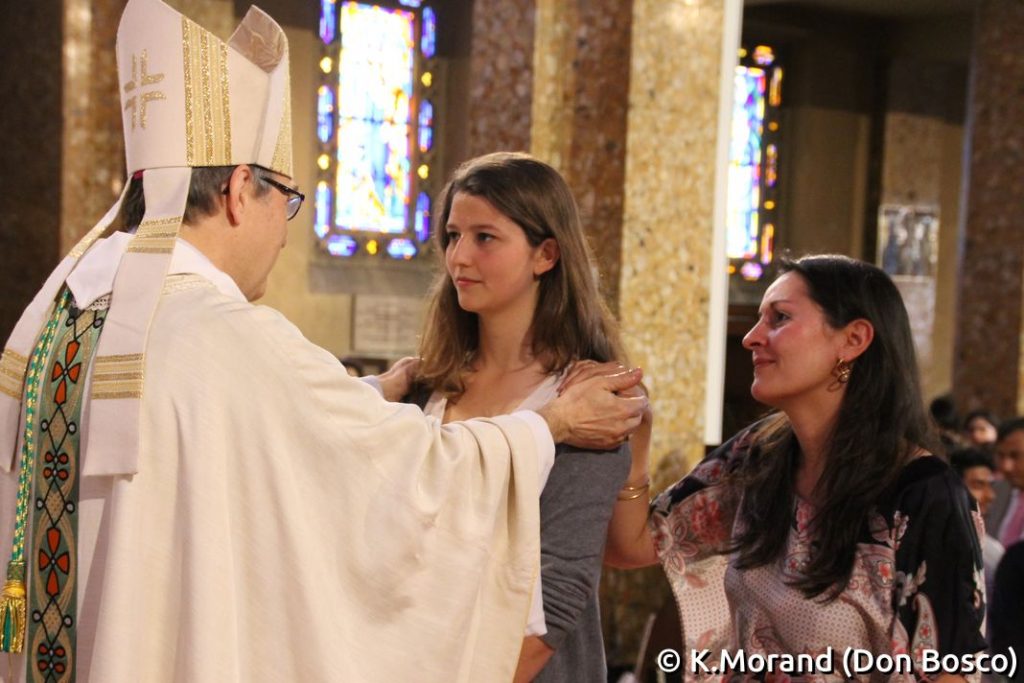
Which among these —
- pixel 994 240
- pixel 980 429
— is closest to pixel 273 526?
pixel 980 429

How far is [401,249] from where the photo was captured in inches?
469

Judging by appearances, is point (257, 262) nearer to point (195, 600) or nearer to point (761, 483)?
point (195, 600)

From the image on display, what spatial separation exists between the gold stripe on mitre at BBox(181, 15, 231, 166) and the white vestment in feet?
0.65

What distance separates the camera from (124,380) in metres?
2.07

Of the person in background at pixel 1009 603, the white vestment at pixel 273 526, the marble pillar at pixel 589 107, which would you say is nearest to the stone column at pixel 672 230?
the marble pillar at pixel 589 107

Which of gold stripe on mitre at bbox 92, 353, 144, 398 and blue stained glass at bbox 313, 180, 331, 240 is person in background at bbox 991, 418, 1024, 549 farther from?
blue stained glass at bbox 313, 180, 331, 240

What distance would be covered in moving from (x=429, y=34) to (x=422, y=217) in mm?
1704

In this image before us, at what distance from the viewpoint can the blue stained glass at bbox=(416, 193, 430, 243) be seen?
472 inches

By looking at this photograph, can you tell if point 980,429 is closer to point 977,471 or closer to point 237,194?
point 977,471

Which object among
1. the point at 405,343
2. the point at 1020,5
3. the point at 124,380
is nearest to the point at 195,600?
the point at 124,380

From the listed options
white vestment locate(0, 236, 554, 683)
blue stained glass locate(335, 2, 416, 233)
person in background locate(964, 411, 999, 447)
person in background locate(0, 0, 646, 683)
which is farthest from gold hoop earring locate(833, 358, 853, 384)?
blue stained glass locate(335, 2, 416, 233)

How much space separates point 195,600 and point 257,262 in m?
0.59

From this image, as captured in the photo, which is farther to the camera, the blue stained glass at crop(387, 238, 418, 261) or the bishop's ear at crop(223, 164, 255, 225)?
the blue stained glass at crop(387, 238, 418, 261)

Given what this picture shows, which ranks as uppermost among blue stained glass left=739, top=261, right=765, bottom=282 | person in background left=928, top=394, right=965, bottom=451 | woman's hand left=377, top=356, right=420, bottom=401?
woman's hand left=377, top=356, right=420, bottom=401
